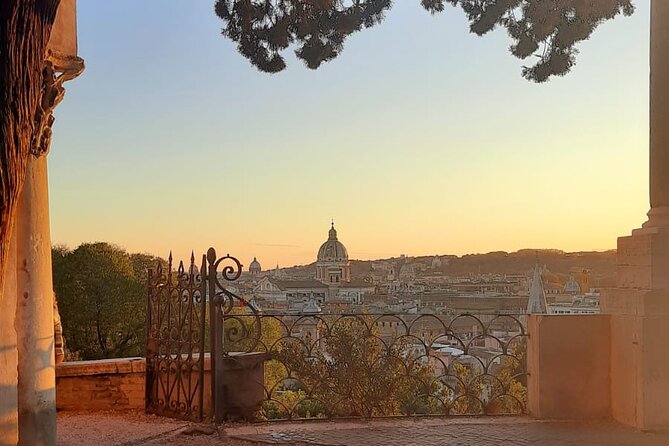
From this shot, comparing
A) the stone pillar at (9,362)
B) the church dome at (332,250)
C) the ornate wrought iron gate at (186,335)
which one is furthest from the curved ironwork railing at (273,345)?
the church dome at (332,250)

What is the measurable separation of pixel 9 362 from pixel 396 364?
4.75 metres

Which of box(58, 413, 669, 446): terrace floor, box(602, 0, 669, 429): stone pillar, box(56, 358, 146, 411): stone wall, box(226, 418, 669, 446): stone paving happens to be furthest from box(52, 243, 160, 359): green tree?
box(602, 0, 669, 429): stone pillar

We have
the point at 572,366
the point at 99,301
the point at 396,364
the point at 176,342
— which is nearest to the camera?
the point at 572,366

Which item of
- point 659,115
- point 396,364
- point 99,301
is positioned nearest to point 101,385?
point 396,364

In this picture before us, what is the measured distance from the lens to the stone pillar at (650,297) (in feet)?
18.4

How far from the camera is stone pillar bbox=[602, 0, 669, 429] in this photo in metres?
5.61

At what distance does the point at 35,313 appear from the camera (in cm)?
476

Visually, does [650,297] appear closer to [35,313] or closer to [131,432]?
[131,432]

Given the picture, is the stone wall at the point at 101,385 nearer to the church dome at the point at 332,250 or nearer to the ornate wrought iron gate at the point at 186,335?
the ornate wrought iron gate at the point at 186,335

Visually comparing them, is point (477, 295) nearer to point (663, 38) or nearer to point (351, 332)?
point (351, 332)

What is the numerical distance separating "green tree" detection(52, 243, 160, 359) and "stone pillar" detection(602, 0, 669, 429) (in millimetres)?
17751

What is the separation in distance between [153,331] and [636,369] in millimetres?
4318

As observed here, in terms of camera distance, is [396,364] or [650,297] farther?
[396,364]

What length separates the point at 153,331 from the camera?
691 cm
